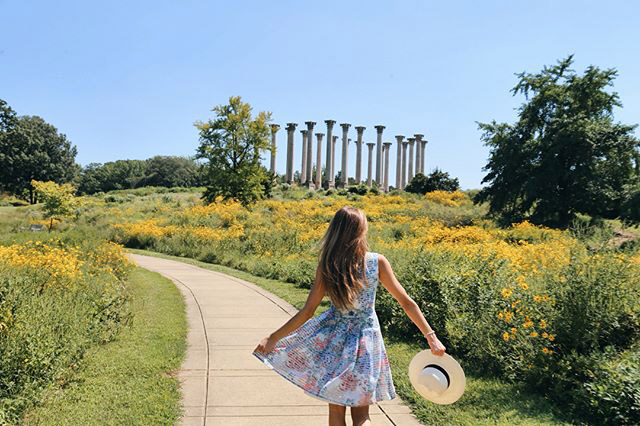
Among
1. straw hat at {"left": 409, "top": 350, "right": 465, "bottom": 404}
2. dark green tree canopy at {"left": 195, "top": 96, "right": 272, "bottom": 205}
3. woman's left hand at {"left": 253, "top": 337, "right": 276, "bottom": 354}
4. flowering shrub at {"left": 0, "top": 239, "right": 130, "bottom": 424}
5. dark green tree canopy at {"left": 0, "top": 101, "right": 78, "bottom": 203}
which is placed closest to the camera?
straw hat at {"left": 409, "top": 350, "right": 465, "bottom": 404}

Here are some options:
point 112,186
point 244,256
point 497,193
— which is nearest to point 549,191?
point 497,193

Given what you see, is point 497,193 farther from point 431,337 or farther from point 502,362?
point 431,337

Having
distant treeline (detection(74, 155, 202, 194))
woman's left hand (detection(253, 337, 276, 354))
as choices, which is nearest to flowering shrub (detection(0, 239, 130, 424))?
woman's left hand (detection(253, 337, 276, 354))

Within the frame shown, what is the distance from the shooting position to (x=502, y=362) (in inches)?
229

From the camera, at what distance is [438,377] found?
10.5 feet

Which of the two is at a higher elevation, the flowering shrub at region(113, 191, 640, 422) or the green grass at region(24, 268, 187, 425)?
the flowering shrub at region(113, 191, 640, 422)

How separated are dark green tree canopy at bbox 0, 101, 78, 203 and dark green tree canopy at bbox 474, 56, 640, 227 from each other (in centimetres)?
4866

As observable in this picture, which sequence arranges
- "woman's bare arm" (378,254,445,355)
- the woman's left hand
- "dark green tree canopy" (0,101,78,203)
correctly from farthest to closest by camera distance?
1. "dark green tree canopy" (0,101,78,203)
2. the woman's left hand
3. "woman's bare arm" (378,254,445,355)

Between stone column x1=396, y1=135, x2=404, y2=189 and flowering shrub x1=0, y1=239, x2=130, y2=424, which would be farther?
stone column x1=396, y1=135, x2=404, y2=189

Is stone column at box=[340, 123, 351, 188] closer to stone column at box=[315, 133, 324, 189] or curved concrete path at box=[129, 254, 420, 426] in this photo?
stone column at box=[315, 133, 324, 189]

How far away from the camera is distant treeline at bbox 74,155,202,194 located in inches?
3647

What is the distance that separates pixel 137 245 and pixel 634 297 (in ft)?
69.6

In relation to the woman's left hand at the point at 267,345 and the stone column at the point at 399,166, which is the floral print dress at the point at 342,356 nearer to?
the woman's left hand at the point at 267,345

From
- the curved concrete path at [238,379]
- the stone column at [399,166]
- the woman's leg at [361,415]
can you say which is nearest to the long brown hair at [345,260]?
the woman's leg at [361,415]
